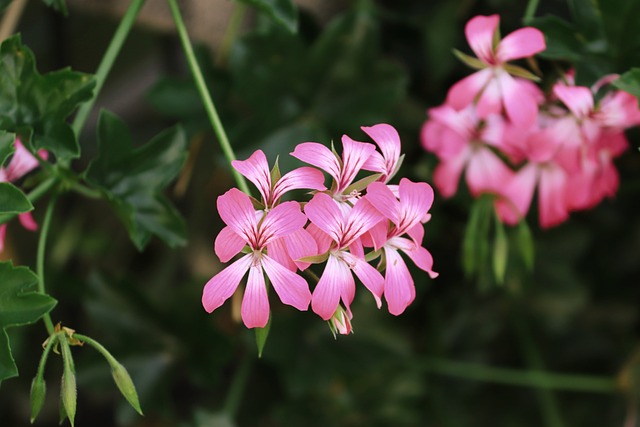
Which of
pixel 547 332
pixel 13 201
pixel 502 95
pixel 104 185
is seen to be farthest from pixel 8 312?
pixel 547 332

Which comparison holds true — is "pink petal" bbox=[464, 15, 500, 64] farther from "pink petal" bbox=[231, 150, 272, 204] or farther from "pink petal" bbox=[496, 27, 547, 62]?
"pink petal" bbox=[231, 150, 272, 204]

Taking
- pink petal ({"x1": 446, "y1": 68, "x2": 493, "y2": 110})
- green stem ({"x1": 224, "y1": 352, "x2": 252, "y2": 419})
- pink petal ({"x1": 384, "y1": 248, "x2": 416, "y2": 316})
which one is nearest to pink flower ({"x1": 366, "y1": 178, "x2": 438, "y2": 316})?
pink petal ({"x1": 384, "y1": 248, "x2": 416, "y2": 316})

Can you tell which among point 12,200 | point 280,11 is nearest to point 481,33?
point 280,11

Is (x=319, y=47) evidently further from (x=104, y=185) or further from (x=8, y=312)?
(x=8, y=312)

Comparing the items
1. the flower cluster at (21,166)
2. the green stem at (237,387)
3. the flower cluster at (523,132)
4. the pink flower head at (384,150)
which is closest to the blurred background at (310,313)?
the green stem at (237,387)

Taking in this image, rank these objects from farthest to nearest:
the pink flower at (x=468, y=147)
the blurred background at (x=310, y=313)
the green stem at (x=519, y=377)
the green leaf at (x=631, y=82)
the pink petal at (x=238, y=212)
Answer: the green stem at (x=519, y=377) → the blurred background at (x=310, y=313) → the pink flower at (x=468, y=147) → the green leaf at (x=631, y=82) → the pink petal at (x=238, y=212)

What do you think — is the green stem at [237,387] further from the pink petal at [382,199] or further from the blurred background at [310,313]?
the pink petal at [382,199]

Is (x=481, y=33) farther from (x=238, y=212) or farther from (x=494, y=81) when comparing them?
(x=238, y=212)

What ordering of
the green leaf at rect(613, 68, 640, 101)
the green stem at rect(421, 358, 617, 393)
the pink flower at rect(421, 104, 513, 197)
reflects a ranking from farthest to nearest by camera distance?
the green stem at rect(421, 358, 617, 393)
the pink flower at rect(421, 104, 513, 197)
the green leaf at rect(613, 68, 640, 101)
